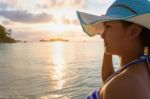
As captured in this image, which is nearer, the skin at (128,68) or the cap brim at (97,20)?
the skin at (128,68)

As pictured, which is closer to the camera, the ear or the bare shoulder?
the bare shoulder

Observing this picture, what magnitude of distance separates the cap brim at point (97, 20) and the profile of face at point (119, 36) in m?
0.04

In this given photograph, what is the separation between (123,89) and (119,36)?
0.95ft

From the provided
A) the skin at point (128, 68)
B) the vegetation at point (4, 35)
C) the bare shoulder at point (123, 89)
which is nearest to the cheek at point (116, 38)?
the skin at point (128, 68)

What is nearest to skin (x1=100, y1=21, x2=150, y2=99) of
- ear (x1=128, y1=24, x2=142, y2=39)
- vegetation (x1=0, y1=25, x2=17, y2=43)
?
ear (x1=128, y1=24, x2=142, y2=39)

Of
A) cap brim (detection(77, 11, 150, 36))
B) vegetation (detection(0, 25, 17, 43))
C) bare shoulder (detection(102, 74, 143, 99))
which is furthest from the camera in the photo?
vegetation (detection(0, 25, 17, 43))

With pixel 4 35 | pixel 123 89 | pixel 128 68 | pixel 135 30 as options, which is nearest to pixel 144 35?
pixel 135 30

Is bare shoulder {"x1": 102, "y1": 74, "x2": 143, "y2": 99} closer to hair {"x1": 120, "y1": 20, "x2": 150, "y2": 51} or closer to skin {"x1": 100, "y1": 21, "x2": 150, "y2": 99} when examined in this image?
skin {"x1": 100, "y1": 21, "x2": 150, "y2": 99}

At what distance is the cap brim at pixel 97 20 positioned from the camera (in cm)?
165

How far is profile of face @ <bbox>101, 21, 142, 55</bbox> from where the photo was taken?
1707 mm

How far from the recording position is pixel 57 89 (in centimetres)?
1212

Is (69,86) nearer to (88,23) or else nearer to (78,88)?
(78,88)

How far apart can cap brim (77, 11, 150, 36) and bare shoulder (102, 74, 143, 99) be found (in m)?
0.23

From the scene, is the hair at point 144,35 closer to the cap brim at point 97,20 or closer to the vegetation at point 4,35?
the cap brim at point 97,20
